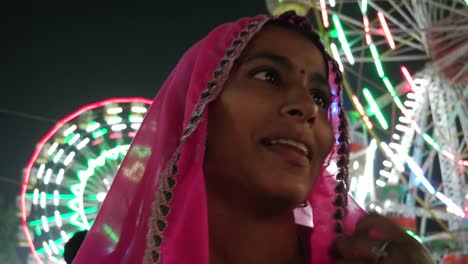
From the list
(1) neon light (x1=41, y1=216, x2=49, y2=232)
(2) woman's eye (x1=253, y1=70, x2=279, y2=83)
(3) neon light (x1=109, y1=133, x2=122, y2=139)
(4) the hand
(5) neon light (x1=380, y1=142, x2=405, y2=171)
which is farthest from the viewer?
(3) neon light (x1=109, y1=133, x2=122, y2=139)

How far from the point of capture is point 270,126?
0.99m

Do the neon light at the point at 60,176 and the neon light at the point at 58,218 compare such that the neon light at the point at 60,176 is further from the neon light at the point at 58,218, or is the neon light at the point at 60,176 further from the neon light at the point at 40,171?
the neon light at the point at 58,218

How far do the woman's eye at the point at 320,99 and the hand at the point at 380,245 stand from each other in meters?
0.32

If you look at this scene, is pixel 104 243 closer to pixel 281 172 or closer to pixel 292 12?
pixel 281 172

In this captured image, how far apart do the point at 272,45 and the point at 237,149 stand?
0.26 m

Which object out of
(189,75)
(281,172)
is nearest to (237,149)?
(281,172)

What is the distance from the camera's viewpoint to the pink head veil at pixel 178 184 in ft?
3.12

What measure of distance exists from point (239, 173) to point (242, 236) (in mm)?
125

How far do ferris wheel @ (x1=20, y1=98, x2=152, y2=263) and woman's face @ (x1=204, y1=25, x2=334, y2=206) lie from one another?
5881mm

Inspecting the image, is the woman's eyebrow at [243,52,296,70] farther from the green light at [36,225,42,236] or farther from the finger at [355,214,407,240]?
the green light at [36,225,42,236]

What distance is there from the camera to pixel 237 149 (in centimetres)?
100

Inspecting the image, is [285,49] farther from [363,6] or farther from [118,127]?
[118,127]

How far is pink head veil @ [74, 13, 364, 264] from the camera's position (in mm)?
950

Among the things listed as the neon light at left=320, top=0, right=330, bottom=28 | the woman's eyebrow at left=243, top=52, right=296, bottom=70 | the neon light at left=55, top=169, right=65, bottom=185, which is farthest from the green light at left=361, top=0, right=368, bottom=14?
the woman's eyebrow at left=243, top=52, right=296, bottom=70
